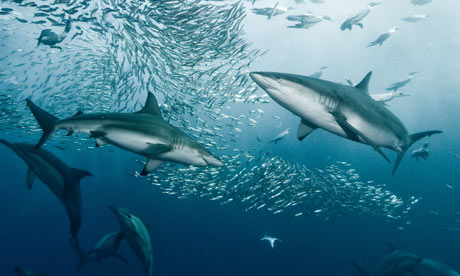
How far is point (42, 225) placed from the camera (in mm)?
52188

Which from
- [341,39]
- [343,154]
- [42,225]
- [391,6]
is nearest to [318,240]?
[343,154]

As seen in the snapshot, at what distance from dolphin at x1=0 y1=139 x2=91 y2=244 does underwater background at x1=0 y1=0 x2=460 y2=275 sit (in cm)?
645

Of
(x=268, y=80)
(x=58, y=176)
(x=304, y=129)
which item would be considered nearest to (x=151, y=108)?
(x=58, y=176)

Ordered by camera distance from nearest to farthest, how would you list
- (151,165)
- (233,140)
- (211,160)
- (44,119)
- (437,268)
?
(44,119) < (211,160) < (151,165) < (437,268) < (233,140)

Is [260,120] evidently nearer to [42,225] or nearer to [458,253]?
[458,253]

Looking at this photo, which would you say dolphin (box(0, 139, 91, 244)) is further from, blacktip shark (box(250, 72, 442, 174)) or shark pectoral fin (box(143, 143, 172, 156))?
blacktip shark (box(250, 72, 442, 174))

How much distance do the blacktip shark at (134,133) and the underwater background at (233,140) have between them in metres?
6.27

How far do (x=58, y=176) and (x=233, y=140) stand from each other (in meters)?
11.4

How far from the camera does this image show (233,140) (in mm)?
14617

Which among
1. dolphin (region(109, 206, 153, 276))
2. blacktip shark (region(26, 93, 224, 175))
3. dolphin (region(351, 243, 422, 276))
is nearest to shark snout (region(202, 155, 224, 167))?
blacktip shark (region(26, 93, 224, 175))

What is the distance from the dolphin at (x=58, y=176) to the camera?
136 inches

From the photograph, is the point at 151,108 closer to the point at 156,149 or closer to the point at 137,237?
the point at 156,149

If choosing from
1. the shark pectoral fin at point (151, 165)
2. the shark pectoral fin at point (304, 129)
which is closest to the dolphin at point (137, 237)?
the shark pectoral fin at point (151, 165)

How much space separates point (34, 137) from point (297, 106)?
3404 cm
